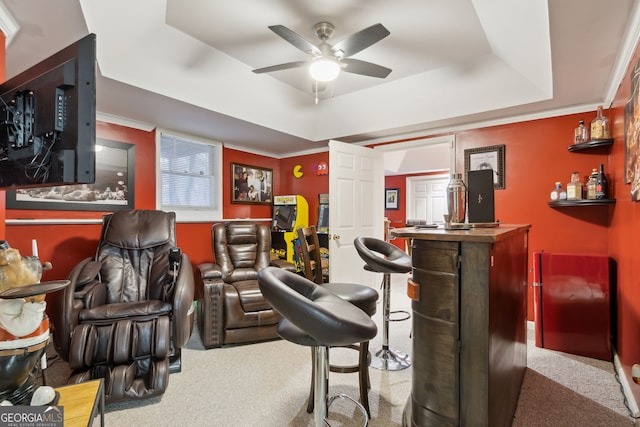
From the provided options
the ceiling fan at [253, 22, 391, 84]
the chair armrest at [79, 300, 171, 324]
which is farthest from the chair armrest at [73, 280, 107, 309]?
the ceiling fan at [253, 22, 391, 84]

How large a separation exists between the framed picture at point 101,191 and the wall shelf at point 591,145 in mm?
4585

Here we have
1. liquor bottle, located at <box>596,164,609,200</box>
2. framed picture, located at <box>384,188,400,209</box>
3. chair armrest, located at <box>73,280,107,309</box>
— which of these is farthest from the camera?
framed picture, located at <box>384,188,400,209</box>

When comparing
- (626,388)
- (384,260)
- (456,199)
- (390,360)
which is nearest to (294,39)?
(456,199)

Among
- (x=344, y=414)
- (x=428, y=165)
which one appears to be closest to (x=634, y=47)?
(x=344, y=414)

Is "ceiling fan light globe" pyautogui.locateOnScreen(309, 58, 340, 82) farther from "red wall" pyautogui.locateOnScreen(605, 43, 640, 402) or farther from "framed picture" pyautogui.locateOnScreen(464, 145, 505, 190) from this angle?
"framed picture" pyautogui.locateOnScreen(464, 145, 505, 190)

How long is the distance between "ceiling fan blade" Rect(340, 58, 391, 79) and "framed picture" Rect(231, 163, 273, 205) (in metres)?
2.64

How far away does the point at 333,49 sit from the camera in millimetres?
2293

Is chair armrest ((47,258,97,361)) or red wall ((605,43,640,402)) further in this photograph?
chair armrest ((47,258,97,361))

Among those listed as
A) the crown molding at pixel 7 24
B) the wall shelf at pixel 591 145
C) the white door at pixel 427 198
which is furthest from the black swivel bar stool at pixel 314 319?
the white door at pixel 427 198

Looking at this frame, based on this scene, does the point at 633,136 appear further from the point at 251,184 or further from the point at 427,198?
the point at 427,198

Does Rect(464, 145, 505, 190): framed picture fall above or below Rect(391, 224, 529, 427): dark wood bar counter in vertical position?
above

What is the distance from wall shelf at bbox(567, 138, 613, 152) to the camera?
2689mm

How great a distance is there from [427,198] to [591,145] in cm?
456

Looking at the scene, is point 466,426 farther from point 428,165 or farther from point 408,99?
point 428,165
